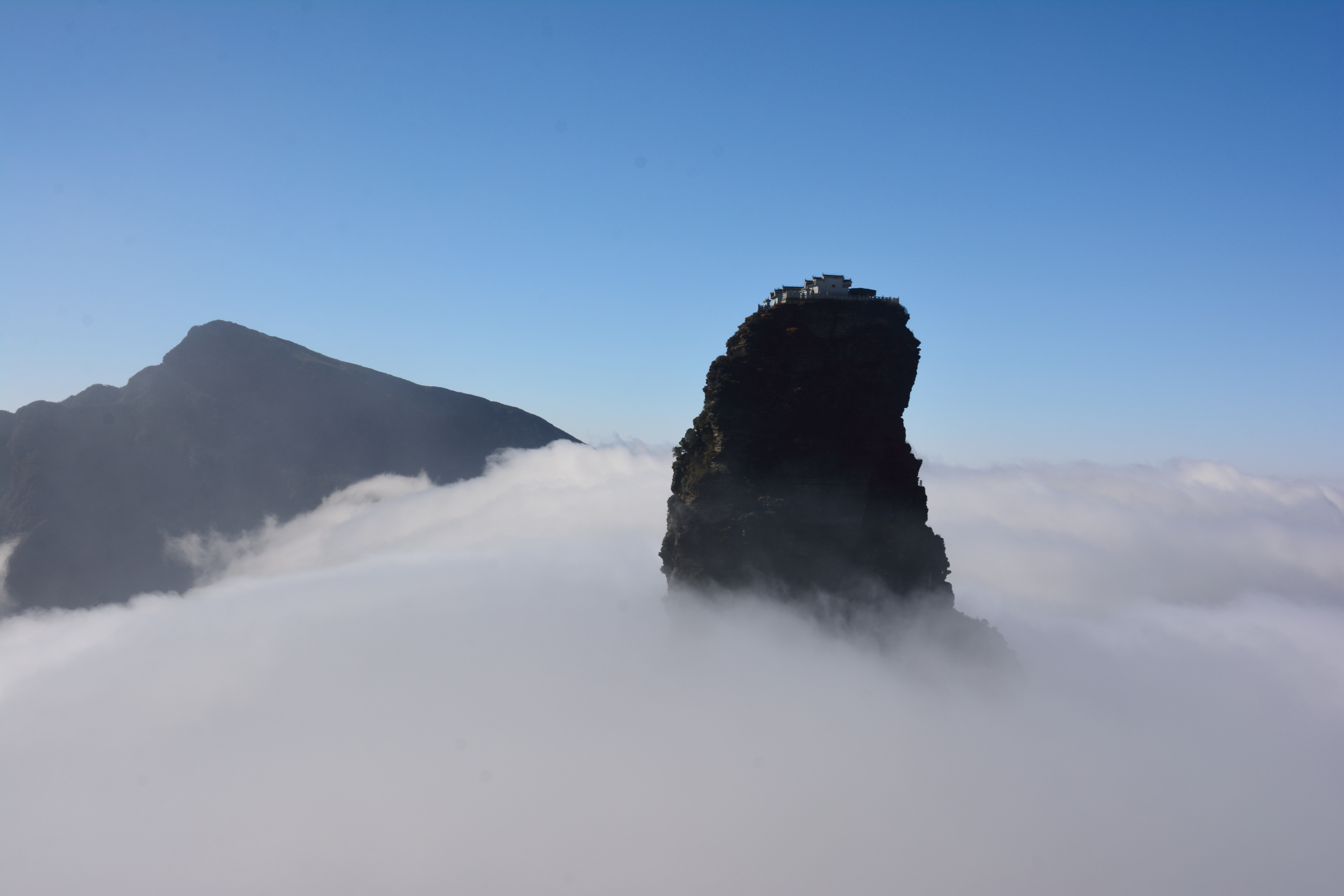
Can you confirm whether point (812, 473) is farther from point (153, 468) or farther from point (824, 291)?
point (153, 468)

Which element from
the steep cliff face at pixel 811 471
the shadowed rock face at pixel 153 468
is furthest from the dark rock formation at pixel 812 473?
Result: the shadowed rock face at pixel 153 468

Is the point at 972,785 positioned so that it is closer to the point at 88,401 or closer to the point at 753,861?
the point at 753,861

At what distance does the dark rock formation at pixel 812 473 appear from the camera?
193 ft

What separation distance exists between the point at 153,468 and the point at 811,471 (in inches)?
7477

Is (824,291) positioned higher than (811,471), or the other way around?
(824,291)

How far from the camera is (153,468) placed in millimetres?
174750

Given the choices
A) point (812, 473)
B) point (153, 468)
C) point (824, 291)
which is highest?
point (824, 291)

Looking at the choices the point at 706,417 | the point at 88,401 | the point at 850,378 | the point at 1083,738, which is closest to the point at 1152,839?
the point at 1083,738

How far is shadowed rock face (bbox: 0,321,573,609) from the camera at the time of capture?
538 feet

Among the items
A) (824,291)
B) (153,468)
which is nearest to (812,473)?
(824,291)

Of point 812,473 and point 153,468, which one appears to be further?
point 153,468

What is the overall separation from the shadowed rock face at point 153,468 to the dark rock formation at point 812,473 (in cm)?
17156

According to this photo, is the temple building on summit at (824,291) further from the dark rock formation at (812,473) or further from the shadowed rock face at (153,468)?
the shadowed rock face at (153,468)

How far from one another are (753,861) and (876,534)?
3587cm
